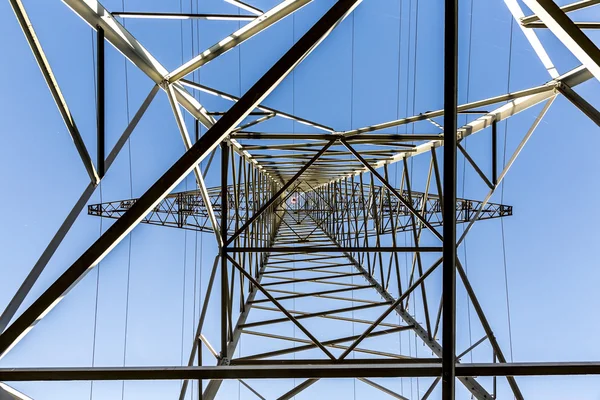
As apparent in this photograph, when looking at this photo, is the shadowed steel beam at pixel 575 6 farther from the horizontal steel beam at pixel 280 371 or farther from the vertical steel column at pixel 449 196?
the horizontal steel beam at pixel 280 371

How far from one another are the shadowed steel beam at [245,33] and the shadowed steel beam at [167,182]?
52.5 inches

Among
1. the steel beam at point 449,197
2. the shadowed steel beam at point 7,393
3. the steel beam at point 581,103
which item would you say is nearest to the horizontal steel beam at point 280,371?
the shadowed steel beam at point 7,393

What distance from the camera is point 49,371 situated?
11.1ft

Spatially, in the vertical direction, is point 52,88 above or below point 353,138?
below

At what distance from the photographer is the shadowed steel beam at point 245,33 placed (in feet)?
15.2

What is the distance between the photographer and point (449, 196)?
321 centimetres

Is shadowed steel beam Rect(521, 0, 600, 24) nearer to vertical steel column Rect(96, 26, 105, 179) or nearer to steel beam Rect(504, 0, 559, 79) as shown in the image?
steel beam Rect(504, 0, 559, 79)

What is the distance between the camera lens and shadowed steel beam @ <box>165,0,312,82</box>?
15.2 feet

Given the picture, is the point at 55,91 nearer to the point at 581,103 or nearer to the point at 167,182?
the point at 167,182

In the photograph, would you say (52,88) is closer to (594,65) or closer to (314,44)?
(314,44)

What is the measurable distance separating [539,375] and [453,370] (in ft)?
2.81

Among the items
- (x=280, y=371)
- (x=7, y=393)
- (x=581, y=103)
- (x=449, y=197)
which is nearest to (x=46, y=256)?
(x=7, y=393)

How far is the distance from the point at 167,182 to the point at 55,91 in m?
1.84

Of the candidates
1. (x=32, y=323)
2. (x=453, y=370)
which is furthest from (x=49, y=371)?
(x=453, y=370)
